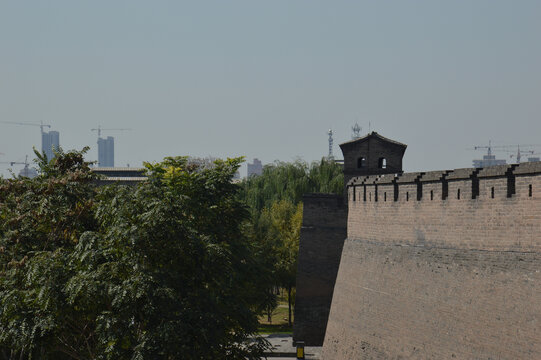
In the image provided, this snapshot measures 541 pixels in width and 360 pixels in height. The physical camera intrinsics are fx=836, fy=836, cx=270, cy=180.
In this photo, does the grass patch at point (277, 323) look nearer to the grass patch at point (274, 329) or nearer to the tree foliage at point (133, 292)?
the grass patch at point (274, 329)

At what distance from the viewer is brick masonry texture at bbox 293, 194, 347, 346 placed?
32.4 meters

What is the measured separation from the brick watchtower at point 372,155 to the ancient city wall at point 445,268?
6274mm

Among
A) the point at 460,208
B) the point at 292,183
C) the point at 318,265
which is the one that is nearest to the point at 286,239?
the point at 292,183

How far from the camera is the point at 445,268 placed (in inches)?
716

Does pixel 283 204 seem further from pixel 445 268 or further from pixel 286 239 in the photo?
pixel 445 268

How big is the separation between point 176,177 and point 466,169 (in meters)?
9.38

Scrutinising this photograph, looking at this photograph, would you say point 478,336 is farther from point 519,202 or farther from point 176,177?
point 176,177

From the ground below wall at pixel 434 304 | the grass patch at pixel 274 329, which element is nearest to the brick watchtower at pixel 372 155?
the ground below wall at pixel 434 304

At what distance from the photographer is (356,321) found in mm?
23531

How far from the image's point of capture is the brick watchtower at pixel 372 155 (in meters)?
31.4

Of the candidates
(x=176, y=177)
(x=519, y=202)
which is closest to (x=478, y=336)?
(x=519, y=202)

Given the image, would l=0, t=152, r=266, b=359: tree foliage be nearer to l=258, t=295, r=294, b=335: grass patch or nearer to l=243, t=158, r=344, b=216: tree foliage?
l=258, t=295, r=294, b=335: grass patch

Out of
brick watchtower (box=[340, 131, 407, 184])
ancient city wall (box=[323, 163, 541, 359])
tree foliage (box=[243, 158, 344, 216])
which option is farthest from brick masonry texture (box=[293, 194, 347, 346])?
tree foliage (box=[243, 158, 344, 216])

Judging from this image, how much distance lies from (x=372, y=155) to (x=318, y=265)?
480cm
